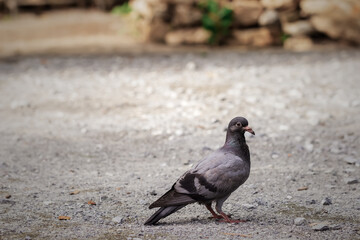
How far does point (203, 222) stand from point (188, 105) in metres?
3.53

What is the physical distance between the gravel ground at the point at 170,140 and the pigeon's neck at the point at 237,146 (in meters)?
0.44

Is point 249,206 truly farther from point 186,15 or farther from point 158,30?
point 158,30

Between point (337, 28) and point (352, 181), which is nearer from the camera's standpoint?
point (352, 181)

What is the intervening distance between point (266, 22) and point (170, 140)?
19.2 feet

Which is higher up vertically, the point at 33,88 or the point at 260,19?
the point at 260,19

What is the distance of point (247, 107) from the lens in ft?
22.8

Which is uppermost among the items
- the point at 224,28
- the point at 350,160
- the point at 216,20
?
the point at 216,20

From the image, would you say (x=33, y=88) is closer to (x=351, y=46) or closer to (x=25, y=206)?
(x=25, y=206)

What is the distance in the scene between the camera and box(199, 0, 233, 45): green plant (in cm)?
1101

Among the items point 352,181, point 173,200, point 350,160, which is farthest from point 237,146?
point 350,160

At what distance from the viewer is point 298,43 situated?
35.5ft

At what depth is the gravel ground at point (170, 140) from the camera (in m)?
3.70

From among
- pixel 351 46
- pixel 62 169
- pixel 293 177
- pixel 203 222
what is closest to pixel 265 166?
pixel 293 177

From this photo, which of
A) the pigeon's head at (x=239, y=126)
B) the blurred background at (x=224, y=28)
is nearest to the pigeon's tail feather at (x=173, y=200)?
the pigeon's head at (x=239, y=126)
